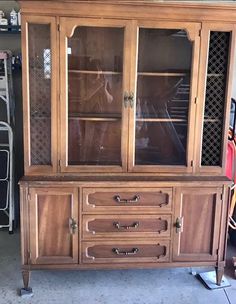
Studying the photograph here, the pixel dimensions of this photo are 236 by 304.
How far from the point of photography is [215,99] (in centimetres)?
250

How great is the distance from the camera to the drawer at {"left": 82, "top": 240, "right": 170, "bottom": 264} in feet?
8.11

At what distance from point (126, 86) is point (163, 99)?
0.30m

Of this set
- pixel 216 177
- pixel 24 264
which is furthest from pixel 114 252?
pixel 216 177

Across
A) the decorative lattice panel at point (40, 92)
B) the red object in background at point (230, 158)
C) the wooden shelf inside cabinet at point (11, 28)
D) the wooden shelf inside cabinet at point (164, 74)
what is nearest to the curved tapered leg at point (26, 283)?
the decorative lattice panel at point (40, 92)

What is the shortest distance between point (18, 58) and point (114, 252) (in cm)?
184

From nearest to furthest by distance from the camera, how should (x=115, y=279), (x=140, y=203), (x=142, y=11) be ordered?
(x=142, y=11) → (x=140, y=203) → (x=115, y=279)

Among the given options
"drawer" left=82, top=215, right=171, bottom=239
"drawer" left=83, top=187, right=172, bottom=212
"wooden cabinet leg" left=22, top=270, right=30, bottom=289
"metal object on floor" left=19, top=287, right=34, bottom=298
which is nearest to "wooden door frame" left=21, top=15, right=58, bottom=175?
"drawer" left=83, top=187, right=172, bottom=212

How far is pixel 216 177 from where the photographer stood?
2514 millimetres

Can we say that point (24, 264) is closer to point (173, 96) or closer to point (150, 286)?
point (150, 286)

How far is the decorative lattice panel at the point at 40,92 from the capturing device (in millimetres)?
2330

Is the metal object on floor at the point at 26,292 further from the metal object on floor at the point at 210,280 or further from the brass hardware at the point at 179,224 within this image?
the metal object on floor at the point at 210,280

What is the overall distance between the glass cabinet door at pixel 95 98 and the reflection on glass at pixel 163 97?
135 millimetres

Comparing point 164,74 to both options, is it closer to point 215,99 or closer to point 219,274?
point 215,99

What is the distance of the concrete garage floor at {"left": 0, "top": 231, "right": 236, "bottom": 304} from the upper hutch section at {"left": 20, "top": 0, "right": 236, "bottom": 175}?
79 cm
